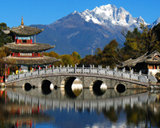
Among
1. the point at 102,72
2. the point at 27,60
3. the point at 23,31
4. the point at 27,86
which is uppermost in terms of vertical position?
the point at 23,31

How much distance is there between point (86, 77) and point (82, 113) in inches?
718

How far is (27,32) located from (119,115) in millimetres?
36291

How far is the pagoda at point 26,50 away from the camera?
173 ft

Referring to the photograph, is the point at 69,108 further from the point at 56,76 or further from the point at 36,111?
the point at 56,76

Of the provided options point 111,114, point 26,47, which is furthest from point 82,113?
point 26,47

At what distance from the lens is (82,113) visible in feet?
82.3

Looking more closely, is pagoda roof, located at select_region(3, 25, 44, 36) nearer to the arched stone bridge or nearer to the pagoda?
the pagoda

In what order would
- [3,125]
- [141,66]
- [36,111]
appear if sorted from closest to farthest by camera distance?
[3,125] < [36,111] < [141,66]

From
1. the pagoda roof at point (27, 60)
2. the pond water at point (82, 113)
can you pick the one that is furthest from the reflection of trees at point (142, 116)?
the pagoda roof at point (27, 60)

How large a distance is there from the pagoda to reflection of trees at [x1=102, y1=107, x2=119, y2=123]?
27.8 meters

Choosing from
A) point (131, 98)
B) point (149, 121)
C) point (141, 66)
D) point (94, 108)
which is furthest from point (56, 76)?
point (149, 121)

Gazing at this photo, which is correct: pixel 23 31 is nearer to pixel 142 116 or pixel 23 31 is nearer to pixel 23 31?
pixel 23 31

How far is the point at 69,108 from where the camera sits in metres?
27.7

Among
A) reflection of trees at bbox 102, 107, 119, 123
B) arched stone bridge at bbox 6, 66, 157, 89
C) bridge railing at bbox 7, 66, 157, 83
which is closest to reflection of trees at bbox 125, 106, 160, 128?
reflection of trees at bbox 102, 107, 119, 123
